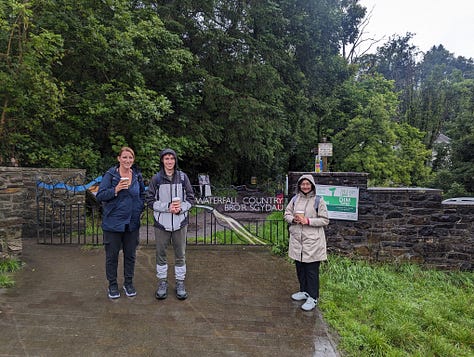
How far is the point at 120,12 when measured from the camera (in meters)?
8.55

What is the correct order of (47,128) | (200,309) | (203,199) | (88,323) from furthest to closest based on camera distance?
(47,128), (203,199), (200,309), (88,323)

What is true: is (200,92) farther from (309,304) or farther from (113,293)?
(309,304)

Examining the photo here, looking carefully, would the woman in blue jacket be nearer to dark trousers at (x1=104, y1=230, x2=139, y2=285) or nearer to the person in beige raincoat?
dark trousers at (x1=104, y1=230, x2=139, y2=285)

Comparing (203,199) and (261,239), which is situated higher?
(203,199)

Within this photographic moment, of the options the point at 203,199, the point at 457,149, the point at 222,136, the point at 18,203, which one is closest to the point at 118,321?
the point at 18,203

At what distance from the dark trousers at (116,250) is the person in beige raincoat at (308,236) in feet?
6.50

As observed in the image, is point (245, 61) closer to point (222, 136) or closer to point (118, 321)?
point (222, 136)

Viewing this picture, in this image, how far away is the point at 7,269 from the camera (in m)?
4.68

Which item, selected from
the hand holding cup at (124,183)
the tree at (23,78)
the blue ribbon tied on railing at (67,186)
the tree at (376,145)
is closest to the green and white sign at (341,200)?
the hand holding cup at (124,183)

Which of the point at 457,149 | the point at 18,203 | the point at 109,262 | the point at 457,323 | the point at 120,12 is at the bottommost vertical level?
the point at 457,323

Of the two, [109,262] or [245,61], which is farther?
[245,61]

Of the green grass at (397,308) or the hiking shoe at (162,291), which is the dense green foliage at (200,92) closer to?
the hiking shoe at (162,291)

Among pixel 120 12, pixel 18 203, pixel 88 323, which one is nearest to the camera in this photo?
pixel 88 323

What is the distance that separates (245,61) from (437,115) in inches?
803
